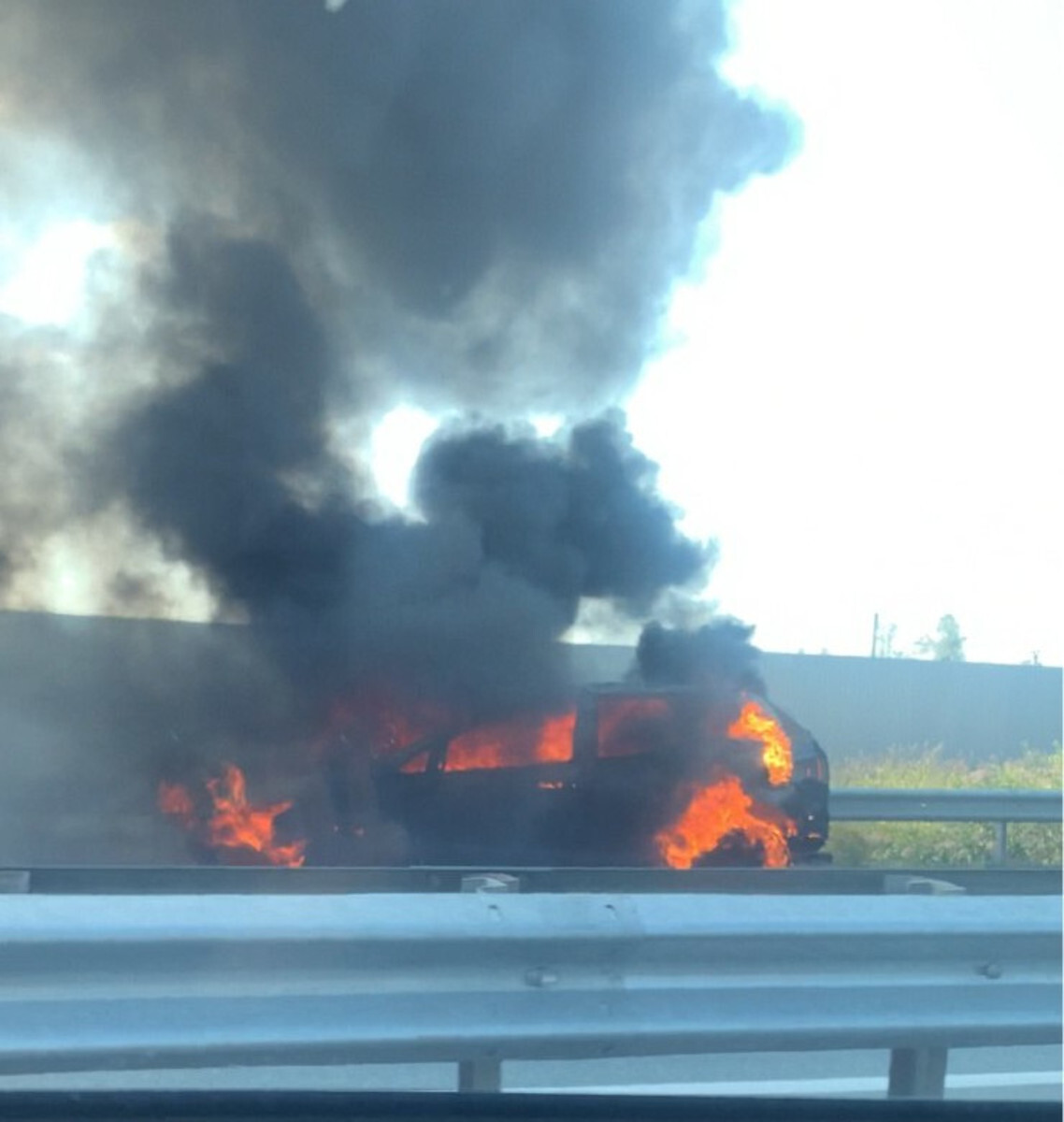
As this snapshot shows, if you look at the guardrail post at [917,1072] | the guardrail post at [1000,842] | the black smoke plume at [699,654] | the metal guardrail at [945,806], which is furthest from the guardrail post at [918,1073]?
the black smoke plume at [699,654]

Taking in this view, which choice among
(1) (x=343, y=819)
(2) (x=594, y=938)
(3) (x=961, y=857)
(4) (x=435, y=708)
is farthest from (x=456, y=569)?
(2) (x=594, y=938)

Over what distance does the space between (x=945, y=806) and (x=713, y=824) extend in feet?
5.39

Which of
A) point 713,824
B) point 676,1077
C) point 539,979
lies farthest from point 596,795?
point 539,979

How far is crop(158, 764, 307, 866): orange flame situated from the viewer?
8961 mm

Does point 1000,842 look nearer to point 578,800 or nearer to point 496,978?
point 578,800

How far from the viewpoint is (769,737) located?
9.63m

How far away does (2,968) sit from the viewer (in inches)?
109

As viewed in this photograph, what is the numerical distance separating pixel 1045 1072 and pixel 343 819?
5.78m

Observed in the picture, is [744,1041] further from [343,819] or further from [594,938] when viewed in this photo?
[343,819]

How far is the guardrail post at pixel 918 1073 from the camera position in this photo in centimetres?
325

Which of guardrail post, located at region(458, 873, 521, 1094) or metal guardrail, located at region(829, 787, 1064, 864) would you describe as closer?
guardrail post, located at region(458, 873, 521, 1094)

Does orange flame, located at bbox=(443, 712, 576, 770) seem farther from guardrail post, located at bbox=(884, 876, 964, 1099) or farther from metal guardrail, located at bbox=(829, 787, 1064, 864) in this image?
guardrail post, located at bbox=(884, 876, 964, 1099)

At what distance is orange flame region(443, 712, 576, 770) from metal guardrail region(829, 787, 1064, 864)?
6.34ft

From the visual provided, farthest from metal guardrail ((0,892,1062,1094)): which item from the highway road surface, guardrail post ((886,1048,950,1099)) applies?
the highway road surface
